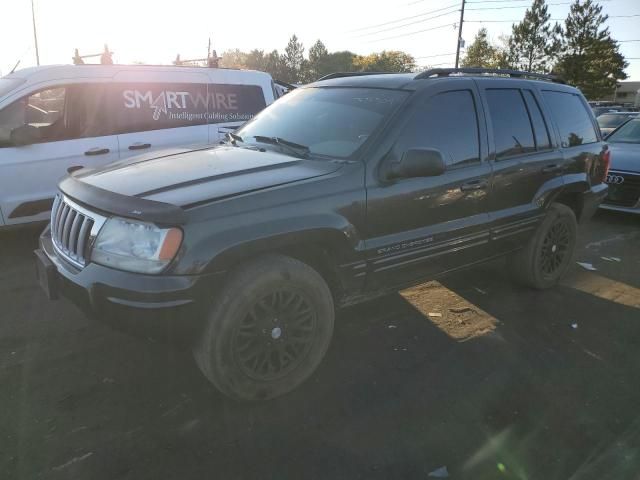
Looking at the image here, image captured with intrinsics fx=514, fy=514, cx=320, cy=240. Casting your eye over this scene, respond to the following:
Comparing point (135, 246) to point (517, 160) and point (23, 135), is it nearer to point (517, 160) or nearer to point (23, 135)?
point (517, 160)

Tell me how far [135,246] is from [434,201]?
1.91 metres

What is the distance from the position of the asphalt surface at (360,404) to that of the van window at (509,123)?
4.37ft

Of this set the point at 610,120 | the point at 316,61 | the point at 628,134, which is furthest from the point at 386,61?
the point at 628,134

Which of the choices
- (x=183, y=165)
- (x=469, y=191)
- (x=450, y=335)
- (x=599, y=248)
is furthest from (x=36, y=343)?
(x=599, y=248)

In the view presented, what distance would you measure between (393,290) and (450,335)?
70 centimetres

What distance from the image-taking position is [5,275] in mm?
4664

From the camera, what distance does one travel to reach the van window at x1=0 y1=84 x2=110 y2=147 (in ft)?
17.2

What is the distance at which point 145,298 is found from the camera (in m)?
2.42

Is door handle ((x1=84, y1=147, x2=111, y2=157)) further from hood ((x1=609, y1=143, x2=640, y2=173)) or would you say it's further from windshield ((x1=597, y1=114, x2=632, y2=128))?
windshield ((x1=597, y1=114, x2=632, y2=128))

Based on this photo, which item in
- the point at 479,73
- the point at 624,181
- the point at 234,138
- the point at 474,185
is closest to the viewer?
the point at 474,185

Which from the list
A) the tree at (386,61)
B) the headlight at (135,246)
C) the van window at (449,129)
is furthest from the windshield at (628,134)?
the tree at (386,61)

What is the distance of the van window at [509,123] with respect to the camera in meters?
3.91

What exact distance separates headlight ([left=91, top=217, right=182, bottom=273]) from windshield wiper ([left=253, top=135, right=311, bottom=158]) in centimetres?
118

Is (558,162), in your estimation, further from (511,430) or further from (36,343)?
(36,343)
